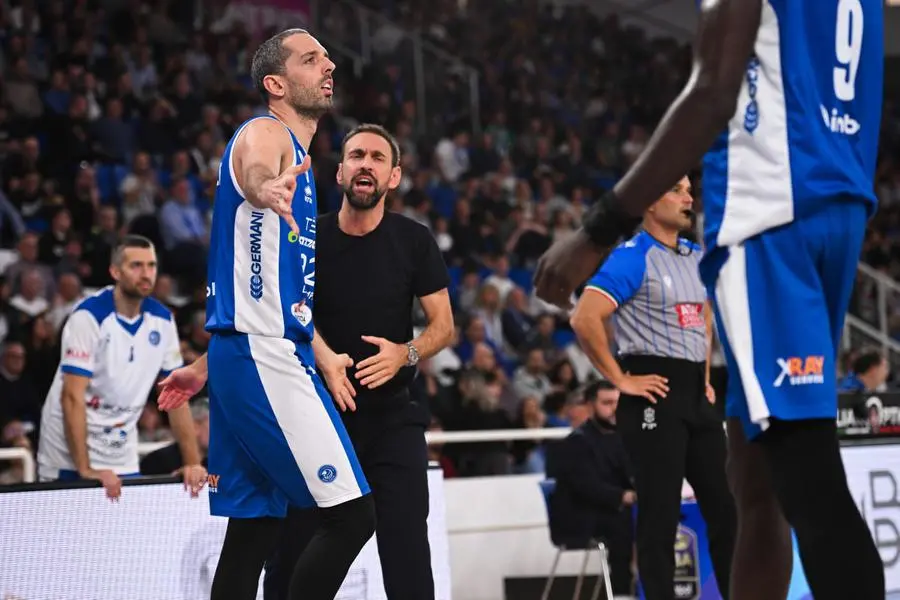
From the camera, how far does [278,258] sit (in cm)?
393

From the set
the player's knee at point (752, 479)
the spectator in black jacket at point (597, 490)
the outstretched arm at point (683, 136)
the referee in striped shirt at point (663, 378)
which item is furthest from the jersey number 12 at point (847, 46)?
the spectator in black jacket at point (597, 490)

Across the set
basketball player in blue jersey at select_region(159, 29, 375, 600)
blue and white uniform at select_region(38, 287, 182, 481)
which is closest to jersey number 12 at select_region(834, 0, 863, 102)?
basketball player in blue jersey at select_region(159, 29, 375, 600)

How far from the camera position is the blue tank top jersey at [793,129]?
2.49 m

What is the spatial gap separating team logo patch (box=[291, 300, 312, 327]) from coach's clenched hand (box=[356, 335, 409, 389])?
1.57 feet

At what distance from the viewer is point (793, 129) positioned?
2525 millimetres

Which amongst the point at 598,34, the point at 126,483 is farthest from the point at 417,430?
the point at 598,34

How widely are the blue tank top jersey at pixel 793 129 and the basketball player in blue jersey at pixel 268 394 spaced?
1547 mm

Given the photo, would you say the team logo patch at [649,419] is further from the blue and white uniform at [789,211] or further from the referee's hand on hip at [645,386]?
the blue and white uniform at [789,211]

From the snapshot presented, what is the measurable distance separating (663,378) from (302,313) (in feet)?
7.53

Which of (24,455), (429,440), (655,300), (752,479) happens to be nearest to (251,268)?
(752,479)

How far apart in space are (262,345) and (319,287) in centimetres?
102

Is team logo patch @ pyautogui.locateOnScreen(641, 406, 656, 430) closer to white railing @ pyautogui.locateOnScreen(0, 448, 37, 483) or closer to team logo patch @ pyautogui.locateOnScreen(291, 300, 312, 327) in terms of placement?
team logo patch @ pyautogui.locateOnScreen(291, 300, 312, 327)

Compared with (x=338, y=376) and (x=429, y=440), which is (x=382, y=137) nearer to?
(x=338, y=376)

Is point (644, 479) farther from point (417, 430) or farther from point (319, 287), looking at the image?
point (319, 287)
